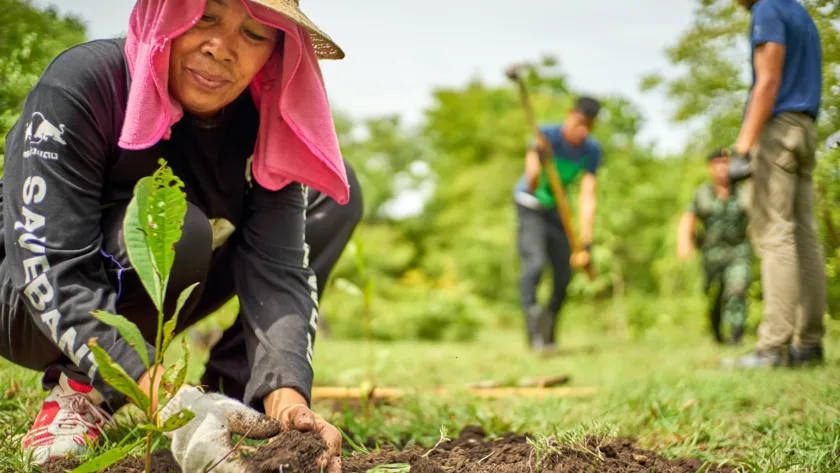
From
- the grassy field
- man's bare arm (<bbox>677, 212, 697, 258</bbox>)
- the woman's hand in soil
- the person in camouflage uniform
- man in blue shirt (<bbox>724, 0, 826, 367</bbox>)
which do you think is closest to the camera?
the woman's hand in soil

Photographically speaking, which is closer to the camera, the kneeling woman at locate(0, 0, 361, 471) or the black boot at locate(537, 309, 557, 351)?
the kneeling woman at locate(0, 0, 361, 471)

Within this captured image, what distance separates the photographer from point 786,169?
3277mm

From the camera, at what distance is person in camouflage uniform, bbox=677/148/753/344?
6.63 m

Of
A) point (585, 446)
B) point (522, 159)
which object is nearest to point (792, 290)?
point (585, 446)

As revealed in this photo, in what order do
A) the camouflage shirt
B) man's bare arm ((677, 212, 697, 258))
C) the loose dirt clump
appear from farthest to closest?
man's bare arm ((677, 212, 697, 258)), the camouflage shirt, the loose dirt clump

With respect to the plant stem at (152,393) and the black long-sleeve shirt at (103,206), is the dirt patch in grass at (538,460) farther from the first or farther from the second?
the plant stem at (152,393)

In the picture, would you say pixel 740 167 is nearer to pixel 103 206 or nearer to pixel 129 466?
pixel 103 206

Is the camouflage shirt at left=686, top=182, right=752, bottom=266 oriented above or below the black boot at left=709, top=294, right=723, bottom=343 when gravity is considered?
above

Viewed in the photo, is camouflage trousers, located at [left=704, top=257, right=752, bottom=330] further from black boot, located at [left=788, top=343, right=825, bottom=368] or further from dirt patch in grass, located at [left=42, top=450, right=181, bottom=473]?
dirt patch in grass, located at [left=42, top=450, right=181, bottom=473]

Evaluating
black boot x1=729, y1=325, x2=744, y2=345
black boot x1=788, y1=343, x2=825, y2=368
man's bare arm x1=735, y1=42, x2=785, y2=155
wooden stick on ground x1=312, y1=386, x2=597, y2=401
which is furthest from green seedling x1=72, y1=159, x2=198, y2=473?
black boot x1=729, y1=325, x2=744, y2=345

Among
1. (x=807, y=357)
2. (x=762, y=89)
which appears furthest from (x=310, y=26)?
(x=807, y=357)

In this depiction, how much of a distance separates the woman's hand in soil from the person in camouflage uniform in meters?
5.74

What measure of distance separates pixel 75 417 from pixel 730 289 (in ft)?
19.8

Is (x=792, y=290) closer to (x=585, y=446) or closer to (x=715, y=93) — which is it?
(x=585, y=446)
